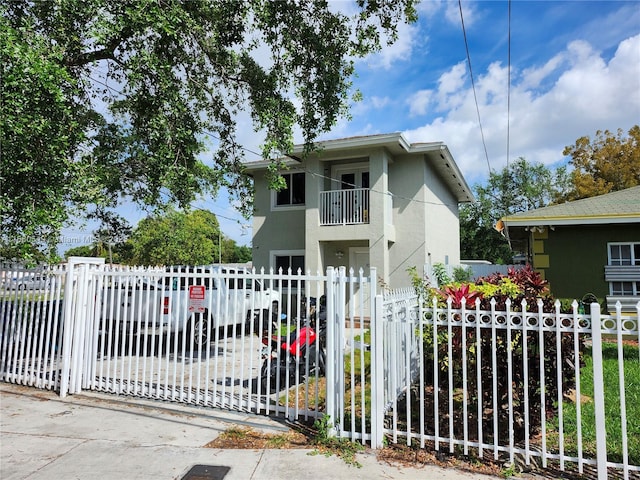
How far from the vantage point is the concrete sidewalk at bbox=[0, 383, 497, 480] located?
3787mm

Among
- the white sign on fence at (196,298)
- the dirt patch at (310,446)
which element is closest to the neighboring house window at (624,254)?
the dirt patch at (310,446)

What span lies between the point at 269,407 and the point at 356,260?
10.5 metres

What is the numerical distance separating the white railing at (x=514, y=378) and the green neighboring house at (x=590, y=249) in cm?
672

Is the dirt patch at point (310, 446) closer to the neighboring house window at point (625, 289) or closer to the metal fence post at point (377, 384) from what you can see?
the metal fence post at point (377, 384)

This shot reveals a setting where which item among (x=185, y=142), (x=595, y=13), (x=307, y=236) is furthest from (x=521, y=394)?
(x=307, y=236)

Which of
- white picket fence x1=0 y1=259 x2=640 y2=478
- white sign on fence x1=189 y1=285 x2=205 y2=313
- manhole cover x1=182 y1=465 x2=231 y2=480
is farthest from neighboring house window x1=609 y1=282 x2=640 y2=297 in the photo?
manhole cover x1=182 y1=465 x2=231 y2=480

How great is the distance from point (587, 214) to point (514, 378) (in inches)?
325

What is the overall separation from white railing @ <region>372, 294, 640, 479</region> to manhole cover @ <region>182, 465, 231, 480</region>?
5.20ft

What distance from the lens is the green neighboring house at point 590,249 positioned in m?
10.4

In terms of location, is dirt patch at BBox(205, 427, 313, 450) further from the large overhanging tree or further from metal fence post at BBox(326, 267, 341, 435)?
the large overhanging tree

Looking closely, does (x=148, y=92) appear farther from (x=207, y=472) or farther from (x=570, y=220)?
(x=570, y=220)

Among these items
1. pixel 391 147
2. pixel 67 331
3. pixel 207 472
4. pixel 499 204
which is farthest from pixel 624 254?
pixel 499 204

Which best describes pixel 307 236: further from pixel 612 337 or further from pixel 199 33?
pixel 612 337

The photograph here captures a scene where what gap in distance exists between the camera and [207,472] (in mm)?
3838
